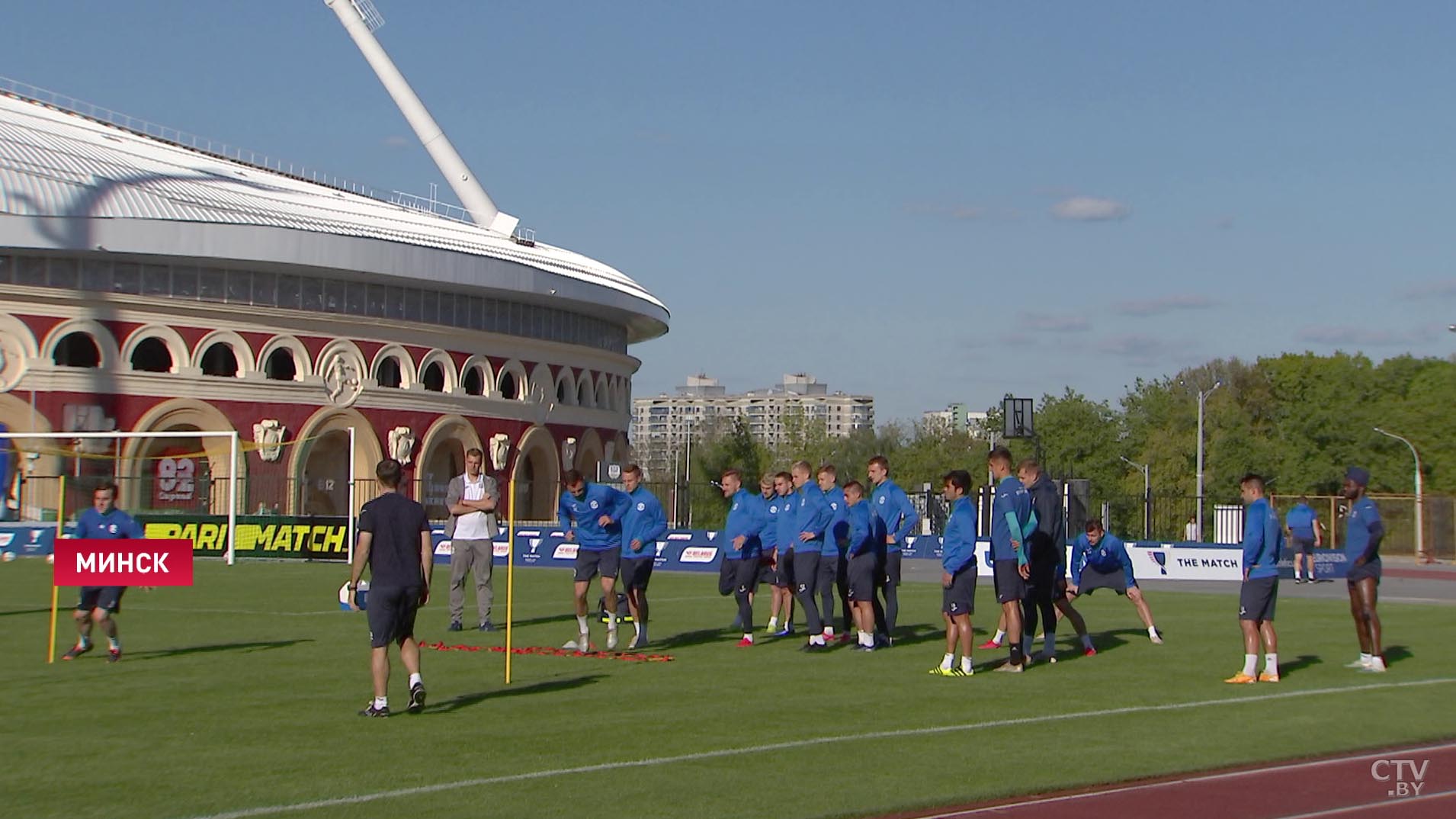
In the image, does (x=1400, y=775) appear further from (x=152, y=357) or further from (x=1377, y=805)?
(x=152, y=357)

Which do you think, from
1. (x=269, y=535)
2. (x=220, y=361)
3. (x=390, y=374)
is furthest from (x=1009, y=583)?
(x=390, y=374)

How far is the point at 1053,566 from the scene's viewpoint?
54.7 feet

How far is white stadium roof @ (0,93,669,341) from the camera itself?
178 feet

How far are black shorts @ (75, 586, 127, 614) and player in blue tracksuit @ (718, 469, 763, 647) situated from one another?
7.08m

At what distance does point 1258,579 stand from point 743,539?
6.59m

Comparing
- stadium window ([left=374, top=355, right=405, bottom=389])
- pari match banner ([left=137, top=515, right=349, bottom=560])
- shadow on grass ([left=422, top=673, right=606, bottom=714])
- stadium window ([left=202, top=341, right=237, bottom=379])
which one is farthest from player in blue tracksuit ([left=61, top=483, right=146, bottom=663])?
stadium window ([left=374, top=355, right=405, bottom=389])

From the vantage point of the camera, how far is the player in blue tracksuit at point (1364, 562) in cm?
1543

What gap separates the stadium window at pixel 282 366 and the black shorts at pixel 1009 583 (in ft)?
158

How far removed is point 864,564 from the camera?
1717cm

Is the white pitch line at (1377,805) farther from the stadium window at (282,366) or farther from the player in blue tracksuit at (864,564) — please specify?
the stadium window at (282,366)

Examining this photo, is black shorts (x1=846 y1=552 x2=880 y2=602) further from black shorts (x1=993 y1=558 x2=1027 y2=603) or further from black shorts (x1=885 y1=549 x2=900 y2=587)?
black shorts (x1=993 y1=558 x2=1027 y2=603)

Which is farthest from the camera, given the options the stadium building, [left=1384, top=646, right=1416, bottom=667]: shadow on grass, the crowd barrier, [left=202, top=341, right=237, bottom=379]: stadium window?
[left=202, top=341, right=237, bottom=379]: stadium window

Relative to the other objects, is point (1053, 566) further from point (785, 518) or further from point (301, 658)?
point (301, 658)

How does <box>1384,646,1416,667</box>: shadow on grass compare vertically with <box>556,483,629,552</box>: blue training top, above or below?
below
